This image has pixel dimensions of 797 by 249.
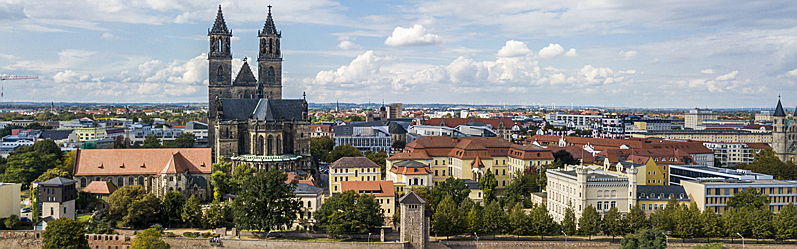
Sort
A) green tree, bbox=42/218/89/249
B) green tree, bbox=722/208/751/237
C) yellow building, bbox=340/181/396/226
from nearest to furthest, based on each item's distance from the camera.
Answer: green tree, bbox=42/218/89/249, green tree, bbox=722/208/751/237, yellow building, bbox=340/181/396/226

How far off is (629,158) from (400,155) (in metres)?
36.4

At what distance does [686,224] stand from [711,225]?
2.84 metres

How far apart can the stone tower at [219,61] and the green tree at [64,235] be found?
51.4m

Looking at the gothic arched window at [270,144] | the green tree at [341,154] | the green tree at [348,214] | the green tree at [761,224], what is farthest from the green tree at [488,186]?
the green tree at [341,154]

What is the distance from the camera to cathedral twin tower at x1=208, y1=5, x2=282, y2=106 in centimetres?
11756

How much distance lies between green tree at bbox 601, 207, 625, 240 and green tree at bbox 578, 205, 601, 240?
2.34 ft

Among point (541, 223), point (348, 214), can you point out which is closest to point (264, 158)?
point (348, 214)

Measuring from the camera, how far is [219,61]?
386 ft

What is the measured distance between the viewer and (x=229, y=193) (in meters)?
87.5

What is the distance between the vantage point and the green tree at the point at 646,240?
→ 217 ft

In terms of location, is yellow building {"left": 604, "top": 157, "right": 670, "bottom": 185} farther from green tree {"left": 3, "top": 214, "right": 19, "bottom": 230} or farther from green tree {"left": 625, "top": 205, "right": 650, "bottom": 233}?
green tree {"left": 3, "top": 214, "right": 19, "bottom": 230}

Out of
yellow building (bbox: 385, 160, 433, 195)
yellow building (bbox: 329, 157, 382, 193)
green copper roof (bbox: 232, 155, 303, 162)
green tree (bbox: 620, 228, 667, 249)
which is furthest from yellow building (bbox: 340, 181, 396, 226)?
green tree (bbox: 620, 228, 667, 249)

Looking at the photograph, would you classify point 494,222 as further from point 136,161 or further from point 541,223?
point 136,161

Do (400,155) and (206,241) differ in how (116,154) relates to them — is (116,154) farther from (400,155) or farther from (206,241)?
(400,155)
